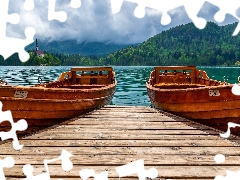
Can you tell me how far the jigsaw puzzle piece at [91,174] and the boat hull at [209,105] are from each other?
3.55 meters

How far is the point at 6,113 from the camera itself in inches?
222

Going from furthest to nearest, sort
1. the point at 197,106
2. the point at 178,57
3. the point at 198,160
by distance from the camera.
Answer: the point at 178,57 → the point at 197,106 → the point at 198,160

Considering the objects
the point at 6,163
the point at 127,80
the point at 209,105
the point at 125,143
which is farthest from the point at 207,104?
the point at 127,80

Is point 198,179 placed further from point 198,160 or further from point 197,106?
point 197,106

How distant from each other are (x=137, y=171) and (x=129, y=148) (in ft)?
3.34

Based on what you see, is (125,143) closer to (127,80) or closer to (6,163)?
(6,163)

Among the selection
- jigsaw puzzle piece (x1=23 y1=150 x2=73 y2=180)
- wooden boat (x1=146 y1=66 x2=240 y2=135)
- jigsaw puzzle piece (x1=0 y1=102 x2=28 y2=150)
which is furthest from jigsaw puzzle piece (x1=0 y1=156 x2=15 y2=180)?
wooden boat (x1=146 y1=66 x2=240 y2=135)

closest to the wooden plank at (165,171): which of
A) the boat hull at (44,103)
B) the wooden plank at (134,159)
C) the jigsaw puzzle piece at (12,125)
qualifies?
the wooden plank at (134,159)

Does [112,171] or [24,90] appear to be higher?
[24,90]

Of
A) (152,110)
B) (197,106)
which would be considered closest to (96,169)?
(197,106)

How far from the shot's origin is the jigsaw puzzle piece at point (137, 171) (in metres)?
3.76

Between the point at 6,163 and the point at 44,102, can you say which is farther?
the point at 44,102

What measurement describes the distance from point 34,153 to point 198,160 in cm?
274

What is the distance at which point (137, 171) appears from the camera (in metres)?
3.92
